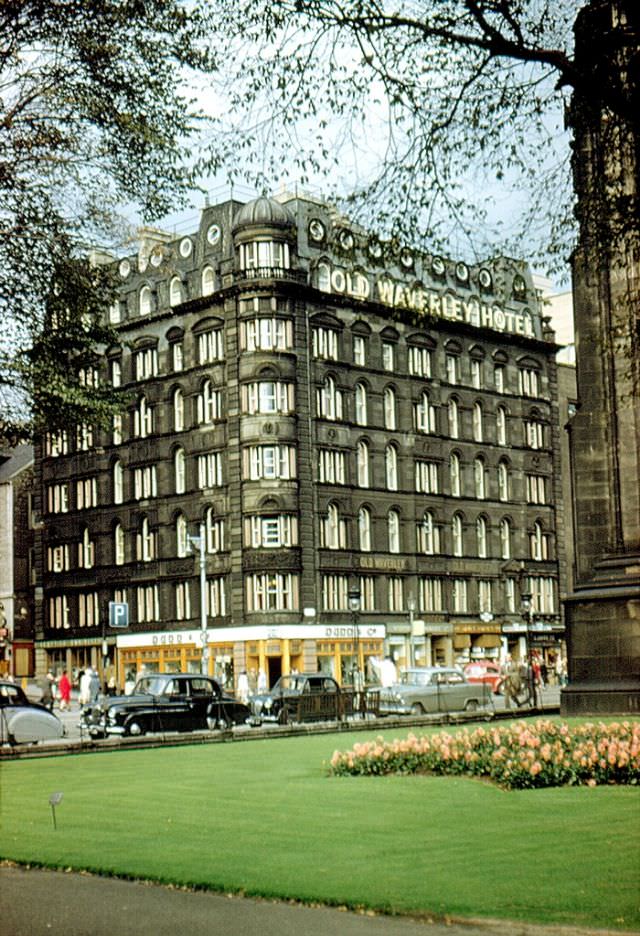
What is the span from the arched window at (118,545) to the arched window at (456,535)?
1988cm

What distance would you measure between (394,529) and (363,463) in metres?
4.46

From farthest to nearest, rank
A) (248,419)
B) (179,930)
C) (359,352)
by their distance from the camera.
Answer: (359,352), (248,419), (179,930)

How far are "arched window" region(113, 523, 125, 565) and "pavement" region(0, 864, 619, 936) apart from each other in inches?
2728

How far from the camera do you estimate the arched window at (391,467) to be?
77.6 meters

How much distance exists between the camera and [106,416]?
20.2 m

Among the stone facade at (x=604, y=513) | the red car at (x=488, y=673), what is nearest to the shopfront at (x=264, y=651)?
the red car at (x=488, y=673)

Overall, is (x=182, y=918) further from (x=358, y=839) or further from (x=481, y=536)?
(x=481, y=536)

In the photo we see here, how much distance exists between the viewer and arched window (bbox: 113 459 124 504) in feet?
262

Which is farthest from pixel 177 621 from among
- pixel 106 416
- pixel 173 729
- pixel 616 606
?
pixel 106 416

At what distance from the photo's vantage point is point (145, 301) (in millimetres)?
78750

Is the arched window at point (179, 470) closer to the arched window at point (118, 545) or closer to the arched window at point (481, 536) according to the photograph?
the arched window at point (118, 545)

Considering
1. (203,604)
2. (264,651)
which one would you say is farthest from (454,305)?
(203,604)

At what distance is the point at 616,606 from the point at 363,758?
1055 cm

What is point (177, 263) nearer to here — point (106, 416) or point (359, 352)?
point (359, 352)
